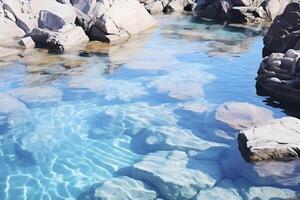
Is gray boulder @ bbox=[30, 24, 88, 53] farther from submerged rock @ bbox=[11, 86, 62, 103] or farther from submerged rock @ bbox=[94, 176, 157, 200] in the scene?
submerged rock @ bbox=[94, 176, 157, 200]

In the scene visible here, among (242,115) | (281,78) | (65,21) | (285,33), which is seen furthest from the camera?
(65,21)

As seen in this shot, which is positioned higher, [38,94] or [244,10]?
[244,10]

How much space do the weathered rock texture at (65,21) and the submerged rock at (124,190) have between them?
1099 cm

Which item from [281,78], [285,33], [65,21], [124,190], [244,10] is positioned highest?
[65,21]

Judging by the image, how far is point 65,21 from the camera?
62.1 feet

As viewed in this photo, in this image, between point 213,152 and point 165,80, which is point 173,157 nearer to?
point 213,152

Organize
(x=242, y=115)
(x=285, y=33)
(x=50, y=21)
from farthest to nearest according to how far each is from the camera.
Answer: (x=50, y=21)
(x=285, y=33)
(x=242, y=115)

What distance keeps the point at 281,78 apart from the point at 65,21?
10934mm

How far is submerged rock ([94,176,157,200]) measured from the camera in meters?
6.75

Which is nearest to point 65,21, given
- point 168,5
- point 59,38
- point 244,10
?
point 59,38

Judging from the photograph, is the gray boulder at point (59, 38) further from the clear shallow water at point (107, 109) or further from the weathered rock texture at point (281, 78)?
the weathered rock texture at point (281, 78)

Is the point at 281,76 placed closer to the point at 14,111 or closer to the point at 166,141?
the point at 166,141

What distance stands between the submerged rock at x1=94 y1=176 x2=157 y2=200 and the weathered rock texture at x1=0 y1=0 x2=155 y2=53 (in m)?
11.0

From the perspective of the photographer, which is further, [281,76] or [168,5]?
[168,5]
